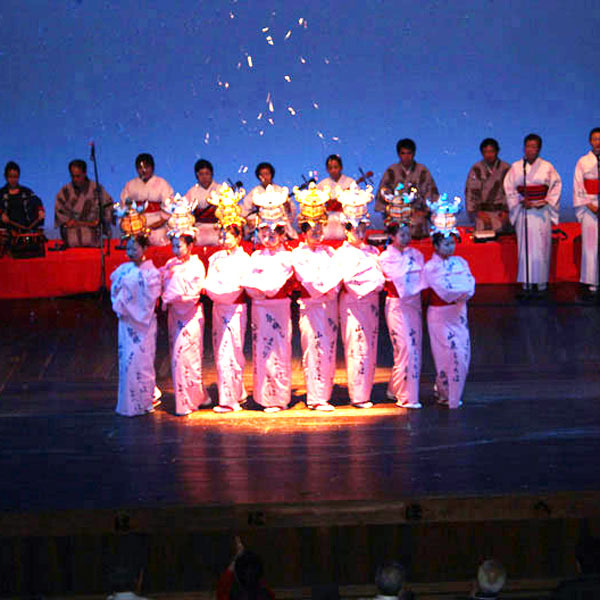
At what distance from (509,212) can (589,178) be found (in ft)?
2.71

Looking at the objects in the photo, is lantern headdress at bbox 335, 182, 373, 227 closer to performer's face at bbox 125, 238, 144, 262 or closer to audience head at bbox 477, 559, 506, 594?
performer's face at bbox 125, 238, 144, 262

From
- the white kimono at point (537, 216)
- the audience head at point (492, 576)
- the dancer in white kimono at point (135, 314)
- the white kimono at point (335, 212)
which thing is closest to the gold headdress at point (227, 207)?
the dancer in white kimono at point (135, 314)

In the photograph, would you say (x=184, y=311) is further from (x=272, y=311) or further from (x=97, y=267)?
(x=97, y=267)

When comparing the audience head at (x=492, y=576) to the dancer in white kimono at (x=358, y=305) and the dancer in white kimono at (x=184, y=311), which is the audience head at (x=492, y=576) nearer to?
the dancer in white kimono at (x=358, y=305)

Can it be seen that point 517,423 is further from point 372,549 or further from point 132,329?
point 132,329

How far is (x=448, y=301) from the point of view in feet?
22.4

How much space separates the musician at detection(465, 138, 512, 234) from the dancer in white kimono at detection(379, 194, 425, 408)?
3597 millimetres

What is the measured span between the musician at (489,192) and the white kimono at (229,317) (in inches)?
163

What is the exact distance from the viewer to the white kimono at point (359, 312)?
6867 mm

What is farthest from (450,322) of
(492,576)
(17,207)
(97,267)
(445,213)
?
(17,207)

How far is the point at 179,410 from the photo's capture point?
6.91 m

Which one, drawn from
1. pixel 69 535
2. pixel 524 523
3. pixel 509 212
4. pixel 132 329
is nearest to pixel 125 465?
pixel 69 535

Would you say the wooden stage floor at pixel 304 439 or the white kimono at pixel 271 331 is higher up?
the white kimono at pixel 271 331

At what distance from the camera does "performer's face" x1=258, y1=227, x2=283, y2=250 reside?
22.6 ft
